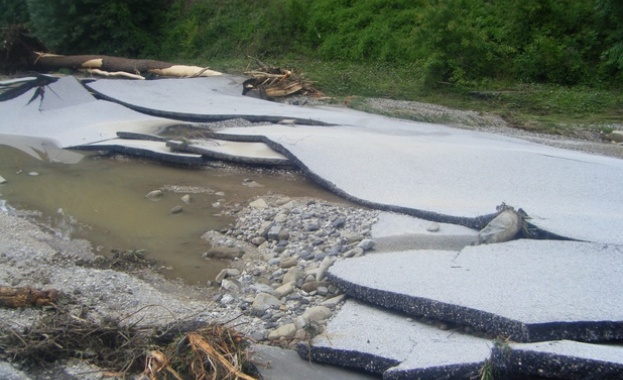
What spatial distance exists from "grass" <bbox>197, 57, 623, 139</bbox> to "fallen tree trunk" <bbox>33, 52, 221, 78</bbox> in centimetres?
100

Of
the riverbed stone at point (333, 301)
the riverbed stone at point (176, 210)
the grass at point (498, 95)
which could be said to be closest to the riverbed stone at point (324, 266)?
the riverbed stone at point (333, 301)

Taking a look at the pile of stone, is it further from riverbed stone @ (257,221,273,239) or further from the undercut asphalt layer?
the undercut asphalt layer

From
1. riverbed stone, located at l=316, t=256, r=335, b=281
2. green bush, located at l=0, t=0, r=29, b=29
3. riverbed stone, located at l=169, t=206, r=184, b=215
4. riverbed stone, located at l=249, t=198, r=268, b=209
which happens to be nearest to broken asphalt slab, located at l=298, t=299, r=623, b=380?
riverbed stone, located at l=316, t=256, r=335, b=281

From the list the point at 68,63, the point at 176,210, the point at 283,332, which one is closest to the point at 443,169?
the point at 176,210

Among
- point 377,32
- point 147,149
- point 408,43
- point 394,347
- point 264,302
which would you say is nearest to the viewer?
point 394,347

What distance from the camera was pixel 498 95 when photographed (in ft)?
39.9

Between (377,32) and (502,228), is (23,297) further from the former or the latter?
(377,32)

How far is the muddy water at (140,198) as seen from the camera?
253 inches

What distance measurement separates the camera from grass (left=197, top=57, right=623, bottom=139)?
10727 millimetres

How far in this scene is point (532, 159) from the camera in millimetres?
7547

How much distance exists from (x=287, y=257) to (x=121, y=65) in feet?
32.4

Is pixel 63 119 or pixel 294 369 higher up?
pixel 294 369

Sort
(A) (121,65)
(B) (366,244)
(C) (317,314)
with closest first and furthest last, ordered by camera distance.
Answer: (C) (317,314), (B) (366,244), (A) (121,65)

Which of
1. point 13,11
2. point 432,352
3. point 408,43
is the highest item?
point 408,43
